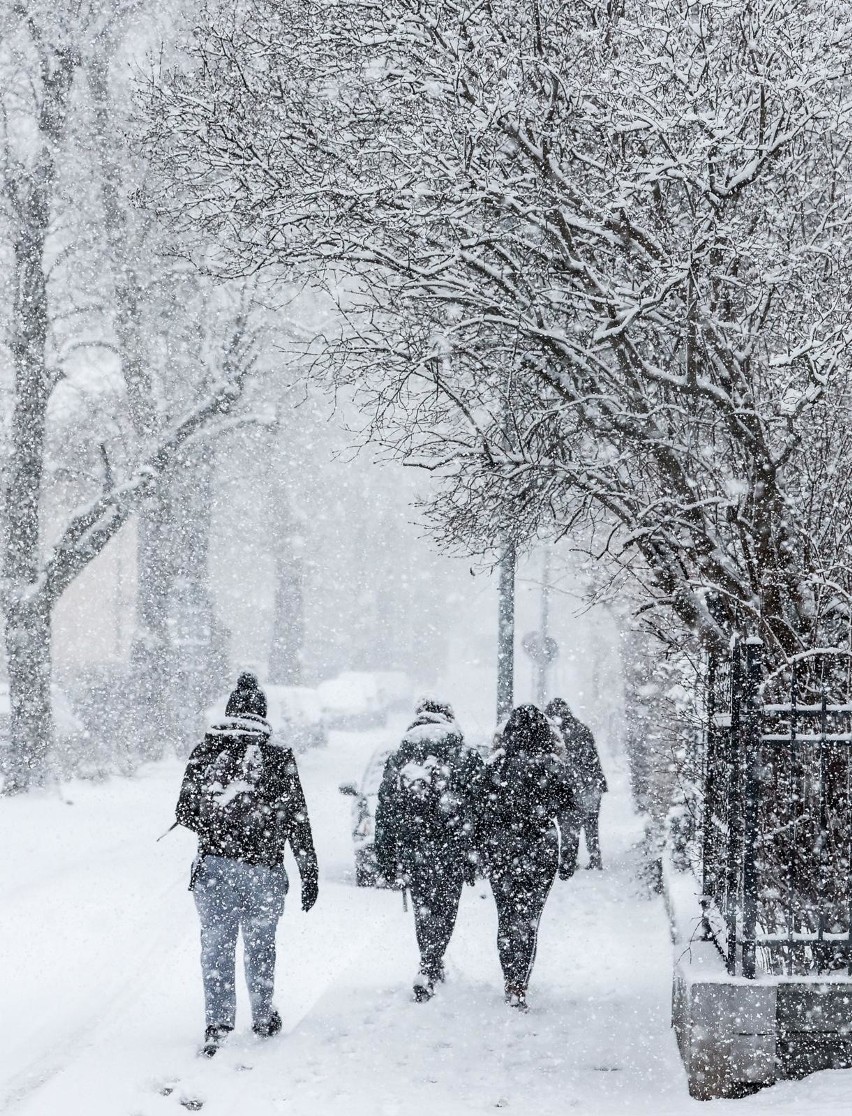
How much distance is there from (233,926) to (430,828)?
1.71 metres

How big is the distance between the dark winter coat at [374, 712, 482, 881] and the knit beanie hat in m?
1.42

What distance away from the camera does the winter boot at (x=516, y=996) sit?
739 centimetres

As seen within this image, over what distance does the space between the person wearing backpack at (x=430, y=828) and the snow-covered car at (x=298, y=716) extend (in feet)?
55.4

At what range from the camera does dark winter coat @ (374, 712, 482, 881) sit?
7.85 meters

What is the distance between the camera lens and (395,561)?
187ft

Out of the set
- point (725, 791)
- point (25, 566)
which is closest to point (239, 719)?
point (725, 791)

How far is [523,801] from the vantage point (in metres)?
7.72

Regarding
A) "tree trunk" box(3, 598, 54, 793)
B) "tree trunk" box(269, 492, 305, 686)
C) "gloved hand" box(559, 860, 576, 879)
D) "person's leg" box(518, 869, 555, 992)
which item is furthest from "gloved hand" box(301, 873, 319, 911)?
"tree trunk" box(269, 492, 305, 686)

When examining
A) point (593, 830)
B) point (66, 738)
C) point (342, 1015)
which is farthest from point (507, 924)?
point (66, 738)

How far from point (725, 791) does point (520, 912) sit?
6.70 ft

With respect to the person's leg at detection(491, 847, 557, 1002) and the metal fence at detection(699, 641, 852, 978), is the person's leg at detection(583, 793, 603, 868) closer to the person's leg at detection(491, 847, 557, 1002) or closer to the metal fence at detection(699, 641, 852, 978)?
the person's leg at detection(491, 847, 557, 1002)

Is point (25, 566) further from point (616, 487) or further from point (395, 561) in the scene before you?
point (395, 561)

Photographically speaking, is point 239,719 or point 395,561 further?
point 395,561

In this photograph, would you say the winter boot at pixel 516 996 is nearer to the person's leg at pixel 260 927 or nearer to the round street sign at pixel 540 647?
the person's leg at pixel 260 927
